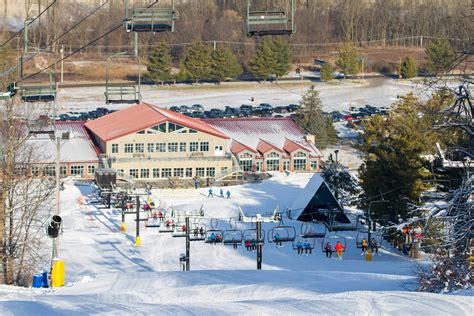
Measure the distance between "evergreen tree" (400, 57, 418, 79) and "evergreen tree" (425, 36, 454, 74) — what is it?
12309 mm

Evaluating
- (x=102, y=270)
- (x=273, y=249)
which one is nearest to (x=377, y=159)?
(x=273, y=249)

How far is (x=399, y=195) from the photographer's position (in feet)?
87.6

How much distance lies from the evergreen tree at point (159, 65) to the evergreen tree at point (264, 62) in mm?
5490

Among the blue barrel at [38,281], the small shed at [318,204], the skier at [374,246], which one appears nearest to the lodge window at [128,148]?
the small shed at [318,204]

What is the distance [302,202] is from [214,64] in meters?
33.5

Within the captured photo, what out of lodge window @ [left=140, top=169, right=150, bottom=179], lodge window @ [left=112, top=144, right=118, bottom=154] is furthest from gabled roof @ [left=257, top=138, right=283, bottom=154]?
lodge window @ [left=112, top=144, right=118, bottom=154]

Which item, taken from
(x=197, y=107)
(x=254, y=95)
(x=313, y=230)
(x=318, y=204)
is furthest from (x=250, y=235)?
(x=254, y=95)

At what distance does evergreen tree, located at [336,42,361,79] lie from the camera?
2542 inches

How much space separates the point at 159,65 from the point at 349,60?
1247 cm

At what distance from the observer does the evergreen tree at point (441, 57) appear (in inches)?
467

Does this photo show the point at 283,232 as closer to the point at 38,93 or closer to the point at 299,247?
the point at 299,247

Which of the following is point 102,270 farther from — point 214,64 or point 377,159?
point 214,64

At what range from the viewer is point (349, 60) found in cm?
6462

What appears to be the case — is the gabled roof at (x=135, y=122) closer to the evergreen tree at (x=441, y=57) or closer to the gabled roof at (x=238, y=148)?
the gabled roof at (x=238, y=148)
